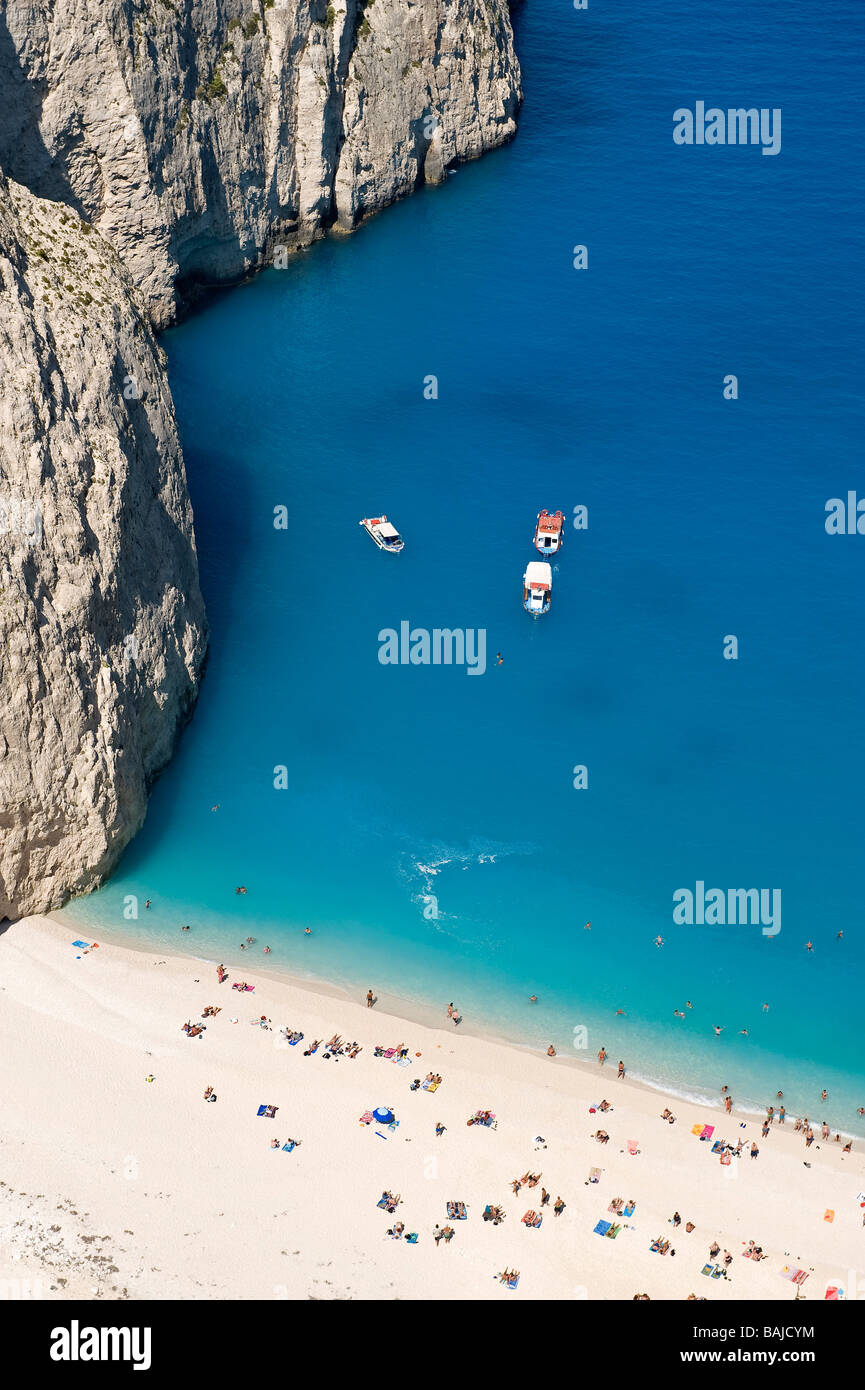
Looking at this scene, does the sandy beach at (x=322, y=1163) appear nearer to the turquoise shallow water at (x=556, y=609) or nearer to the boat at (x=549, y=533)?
the turquoise shallow water at (x=556, y=609)

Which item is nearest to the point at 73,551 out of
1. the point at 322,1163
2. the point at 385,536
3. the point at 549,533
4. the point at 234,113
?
the point at 322,1163

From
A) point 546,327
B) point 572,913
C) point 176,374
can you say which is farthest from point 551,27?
point 572,913

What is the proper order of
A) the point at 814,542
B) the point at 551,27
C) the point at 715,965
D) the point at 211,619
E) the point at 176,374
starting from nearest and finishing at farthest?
the point at 715,965 → the point at 211,619 → the point at 814,542 → the point at 176,374 → the point at 551,27

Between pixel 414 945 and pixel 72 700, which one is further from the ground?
pixel 72 700

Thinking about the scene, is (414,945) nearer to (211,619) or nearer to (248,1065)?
(248,1065)

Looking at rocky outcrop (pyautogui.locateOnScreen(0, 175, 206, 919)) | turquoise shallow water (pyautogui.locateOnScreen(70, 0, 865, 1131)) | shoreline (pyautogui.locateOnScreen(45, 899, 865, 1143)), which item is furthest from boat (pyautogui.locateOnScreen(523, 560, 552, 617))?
shoreline (pyautogui.locateOnScreen(45, 899, 865, 1143))

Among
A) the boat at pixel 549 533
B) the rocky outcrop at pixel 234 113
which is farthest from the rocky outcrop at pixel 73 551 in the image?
the boat at pixel 549 533

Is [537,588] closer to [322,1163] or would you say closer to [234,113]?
[322,1163]
